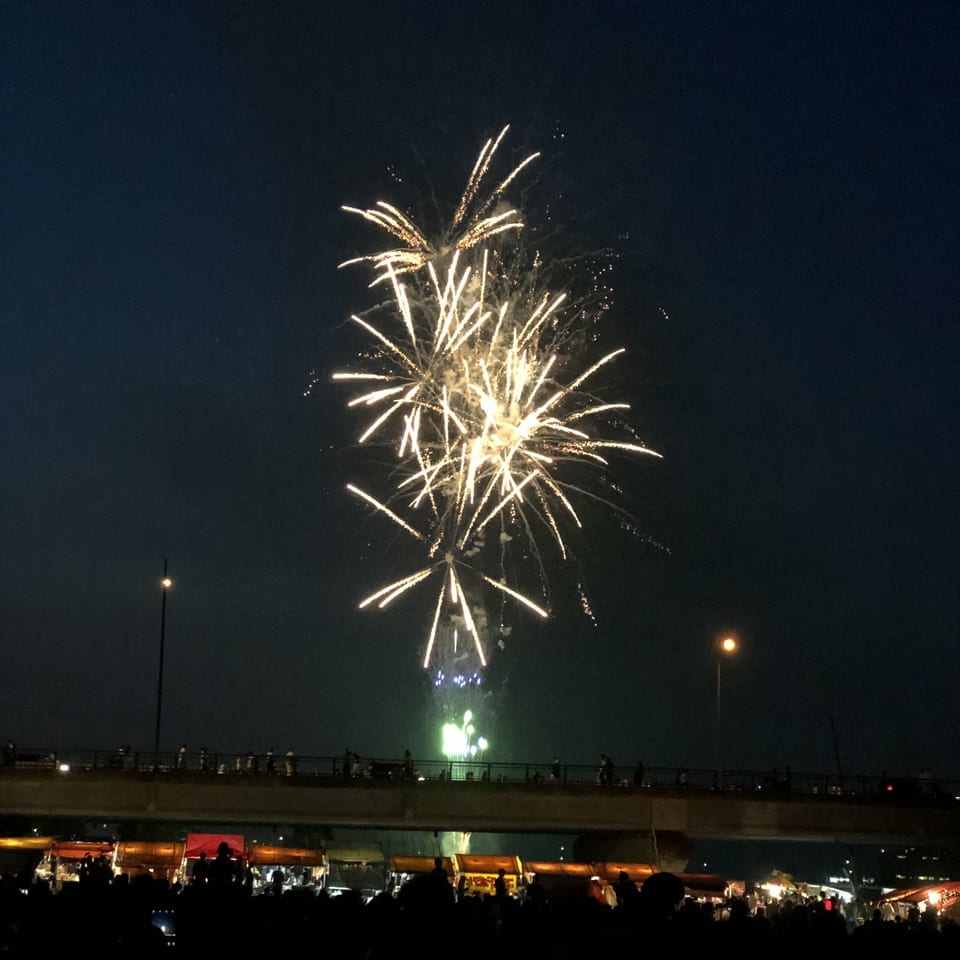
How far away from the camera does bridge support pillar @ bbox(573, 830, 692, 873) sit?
53.5m

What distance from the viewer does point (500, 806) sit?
5262cm

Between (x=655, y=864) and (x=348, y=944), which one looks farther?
(x=655, y=864)

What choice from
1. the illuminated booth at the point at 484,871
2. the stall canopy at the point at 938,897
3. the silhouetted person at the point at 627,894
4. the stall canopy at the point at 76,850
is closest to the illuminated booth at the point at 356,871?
the illuminated booth at the point at 484,871

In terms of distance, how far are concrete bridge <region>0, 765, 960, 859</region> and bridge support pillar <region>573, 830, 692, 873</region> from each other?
0.19ft

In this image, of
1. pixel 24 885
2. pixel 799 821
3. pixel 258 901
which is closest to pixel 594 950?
pixel 258 901

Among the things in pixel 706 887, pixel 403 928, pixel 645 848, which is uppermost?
pixel 645 848

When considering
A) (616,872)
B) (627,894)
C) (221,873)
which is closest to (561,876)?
(616,872)

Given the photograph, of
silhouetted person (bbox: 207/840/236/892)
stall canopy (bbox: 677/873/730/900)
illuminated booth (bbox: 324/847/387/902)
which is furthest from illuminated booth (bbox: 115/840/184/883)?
silhouetted person (bbox: 207/840/236/892)

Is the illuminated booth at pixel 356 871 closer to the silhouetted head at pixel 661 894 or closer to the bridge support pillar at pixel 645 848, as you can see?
the bridge support pillar at pixel 645 848

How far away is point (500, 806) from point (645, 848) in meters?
6.36

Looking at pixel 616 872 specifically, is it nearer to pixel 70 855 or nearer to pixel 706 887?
pixel 706 887

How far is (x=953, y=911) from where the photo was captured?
118 ft

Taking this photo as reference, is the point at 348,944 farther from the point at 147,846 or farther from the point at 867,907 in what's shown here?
the point at 867,907

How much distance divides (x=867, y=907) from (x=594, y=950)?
3732 cm
